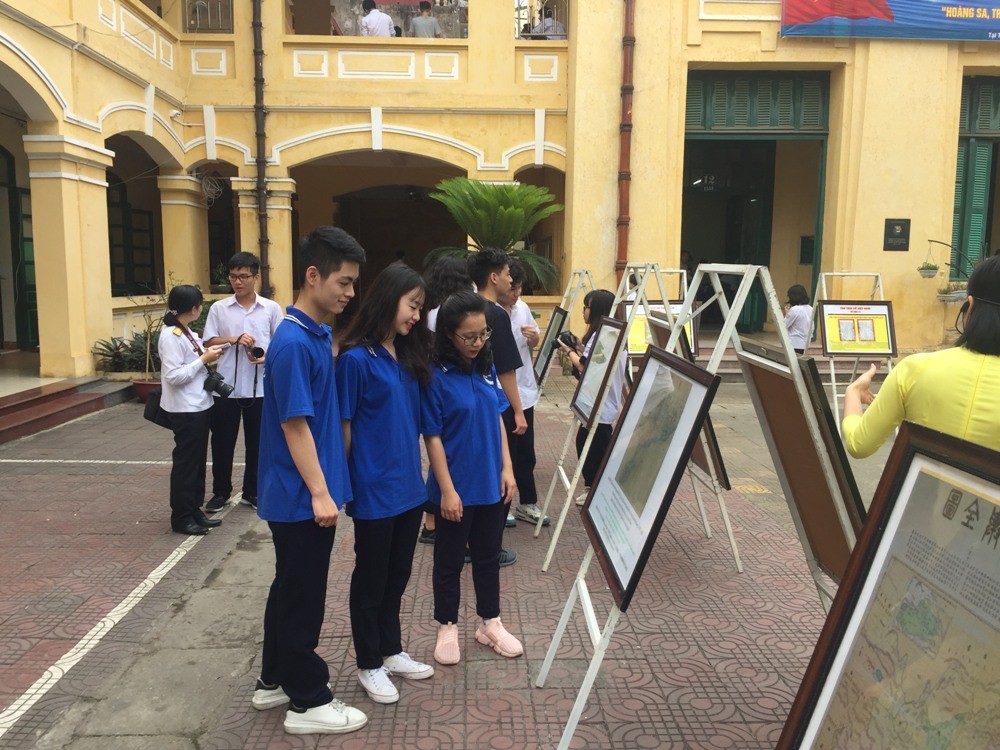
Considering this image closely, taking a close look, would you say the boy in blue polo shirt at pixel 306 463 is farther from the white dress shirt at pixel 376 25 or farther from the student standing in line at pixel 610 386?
the white dress shirt at pixel 376 25

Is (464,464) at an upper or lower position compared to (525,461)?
upper

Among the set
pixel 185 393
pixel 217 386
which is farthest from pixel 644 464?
pixel 185 393

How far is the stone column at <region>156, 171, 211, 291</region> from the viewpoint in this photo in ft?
40.4

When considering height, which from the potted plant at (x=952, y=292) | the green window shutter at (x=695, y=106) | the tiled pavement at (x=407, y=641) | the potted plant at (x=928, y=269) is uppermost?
the green window shutter at (x=695, y=106)

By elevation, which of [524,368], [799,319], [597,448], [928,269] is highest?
[928,269]

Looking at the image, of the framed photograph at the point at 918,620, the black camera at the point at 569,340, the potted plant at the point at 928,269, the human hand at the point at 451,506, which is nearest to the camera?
the framed photograph at the point at 918,620

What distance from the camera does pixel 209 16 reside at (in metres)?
12.7

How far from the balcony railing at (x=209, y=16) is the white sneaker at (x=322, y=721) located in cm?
1259

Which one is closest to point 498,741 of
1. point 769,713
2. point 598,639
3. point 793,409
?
point 598,639

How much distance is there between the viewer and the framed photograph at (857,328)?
8453 mm

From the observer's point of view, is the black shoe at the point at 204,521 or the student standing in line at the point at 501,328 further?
the black shoe at the point at 204,521

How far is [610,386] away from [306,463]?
94.5 inches

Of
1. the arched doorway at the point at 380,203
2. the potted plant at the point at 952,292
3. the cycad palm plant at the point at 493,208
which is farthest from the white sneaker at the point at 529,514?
the potted plant at the point at 952,292

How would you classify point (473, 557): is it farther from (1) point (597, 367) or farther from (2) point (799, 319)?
(2) point (799, 319)
